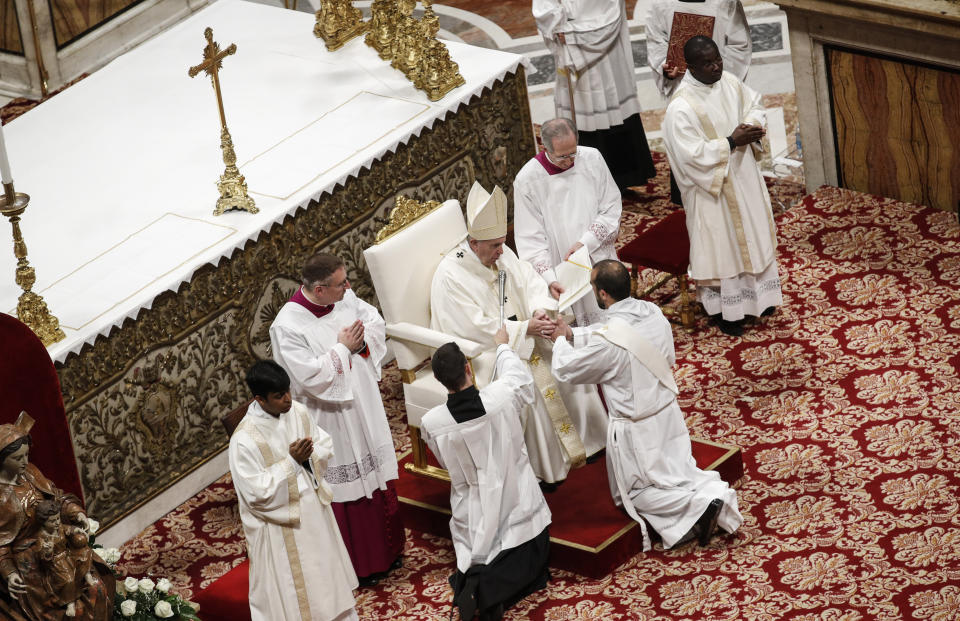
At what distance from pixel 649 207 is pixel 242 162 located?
2.68 meters

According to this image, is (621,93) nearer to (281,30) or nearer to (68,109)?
(281,30)

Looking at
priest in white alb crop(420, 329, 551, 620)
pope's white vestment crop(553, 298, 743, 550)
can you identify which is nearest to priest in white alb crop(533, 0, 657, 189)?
pope's white vestment crop(553, 298, 743, 550)

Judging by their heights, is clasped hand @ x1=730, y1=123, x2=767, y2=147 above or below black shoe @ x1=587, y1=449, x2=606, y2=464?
above

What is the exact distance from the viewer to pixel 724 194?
28.6 ft

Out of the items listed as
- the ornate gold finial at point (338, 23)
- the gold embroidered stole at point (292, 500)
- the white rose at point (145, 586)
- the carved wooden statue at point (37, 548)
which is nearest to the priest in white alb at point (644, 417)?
the gold embroidered stole at point (292, 500)

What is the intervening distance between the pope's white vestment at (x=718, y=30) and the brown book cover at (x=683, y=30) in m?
0.02

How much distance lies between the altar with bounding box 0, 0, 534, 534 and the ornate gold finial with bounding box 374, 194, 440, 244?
0.78 meters

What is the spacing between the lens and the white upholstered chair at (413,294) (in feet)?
25.2

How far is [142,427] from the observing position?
7875 millimetres

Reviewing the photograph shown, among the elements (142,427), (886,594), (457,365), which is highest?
(457,365)

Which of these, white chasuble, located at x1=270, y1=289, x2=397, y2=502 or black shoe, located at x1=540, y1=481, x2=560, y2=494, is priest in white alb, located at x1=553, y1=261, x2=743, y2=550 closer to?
black shoe, located at x1=540, y1=481, x2=560, y2=494

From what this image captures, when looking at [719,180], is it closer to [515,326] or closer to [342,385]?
[515,326]

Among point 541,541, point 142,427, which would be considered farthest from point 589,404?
point 142,427

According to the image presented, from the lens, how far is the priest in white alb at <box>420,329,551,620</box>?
677 cm
